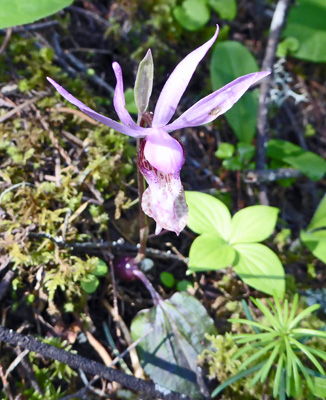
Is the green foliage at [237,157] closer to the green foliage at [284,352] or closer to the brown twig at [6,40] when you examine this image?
the green foliage at [284,352]

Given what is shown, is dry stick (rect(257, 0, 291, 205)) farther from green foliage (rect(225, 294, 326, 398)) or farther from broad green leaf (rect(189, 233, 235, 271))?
green foliage (rect(225, 294, 326, 398))

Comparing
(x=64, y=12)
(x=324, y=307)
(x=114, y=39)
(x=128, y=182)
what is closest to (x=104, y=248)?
(x=128, y=182)

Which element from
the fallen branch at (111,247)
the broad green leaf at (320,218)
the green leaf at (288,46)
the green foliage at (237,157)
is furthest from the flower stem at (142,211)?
the green leaf at (288,46)

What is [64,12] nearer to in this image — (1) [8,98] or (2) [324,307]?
(1) [8,98]

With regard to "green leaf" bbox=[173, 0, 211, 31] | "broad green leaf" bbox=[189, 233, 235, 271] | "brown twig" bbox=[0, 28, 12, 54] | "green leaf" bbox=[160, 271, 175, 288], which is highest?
"green leaf" bbox=[173, 0, 211, 31]

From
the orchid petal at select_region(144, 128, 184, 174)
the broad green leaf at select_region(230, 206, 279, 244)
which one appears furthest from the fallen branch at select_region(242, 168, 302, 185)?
the orchid petal at select_region(144, 128, 184, 174)

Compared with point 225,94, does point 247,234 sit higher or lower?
lower

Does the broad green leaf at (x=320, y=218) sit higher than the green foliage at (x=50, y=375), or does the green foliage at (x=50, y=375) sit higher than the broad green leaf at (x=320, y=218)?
the broad green leaf at (x=320, y=218)
